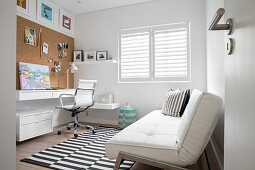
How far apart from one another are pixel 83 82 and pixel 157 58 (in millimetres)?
1627

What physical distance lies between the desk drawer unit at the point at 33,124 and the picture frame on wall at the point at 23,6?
185 centimetres

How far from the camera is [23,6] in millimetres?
3072

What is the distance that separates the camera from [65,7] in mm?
3939

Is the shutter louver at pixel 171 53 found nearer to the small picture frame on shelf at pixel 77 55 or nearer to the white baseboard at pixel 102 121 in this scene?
the white baseboard at pixel 102 121

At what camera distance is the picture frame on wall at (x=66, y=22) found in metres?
3.95

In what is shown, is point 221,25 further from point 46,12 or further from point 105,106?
point 46,12

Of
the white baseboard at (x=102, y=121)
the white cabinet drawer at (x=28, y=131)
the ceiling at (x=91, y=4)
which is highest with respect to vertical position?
the ceiling at (x=91, y=4)

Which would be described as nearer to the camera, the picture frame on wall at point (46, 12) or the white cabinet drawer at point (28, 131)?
the white cabinet drawer at point (28, 131)

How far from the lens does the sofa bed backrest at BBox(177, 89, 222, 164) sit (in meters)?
1.20

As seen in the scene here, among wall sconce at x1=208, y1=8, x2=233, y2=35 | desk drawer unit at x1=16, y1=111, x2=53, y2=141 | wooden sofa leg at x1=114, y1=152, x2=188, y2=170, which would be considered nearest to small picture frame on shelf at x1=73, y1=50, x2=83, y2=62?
desk drawer unit at x1=16, y1=111, x2=53, y2=141

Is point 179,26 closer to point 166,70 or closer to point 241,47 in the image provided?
point 166,70

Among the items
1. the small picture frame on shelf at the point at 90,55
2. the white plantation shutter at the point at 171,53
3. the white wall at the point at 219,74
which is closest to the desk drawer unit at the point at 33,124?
the small picture frame on shelf at the point at 90,55

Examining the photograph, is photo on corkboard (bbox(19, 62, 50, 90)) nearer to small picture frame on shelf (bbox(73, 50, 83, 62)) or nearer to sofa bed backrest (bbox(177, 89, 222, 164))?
small picture frame on shelf (bbox(73, 50, 83, 62))

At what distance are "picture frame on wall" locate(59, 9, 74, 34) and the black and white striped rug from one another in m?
2.65
